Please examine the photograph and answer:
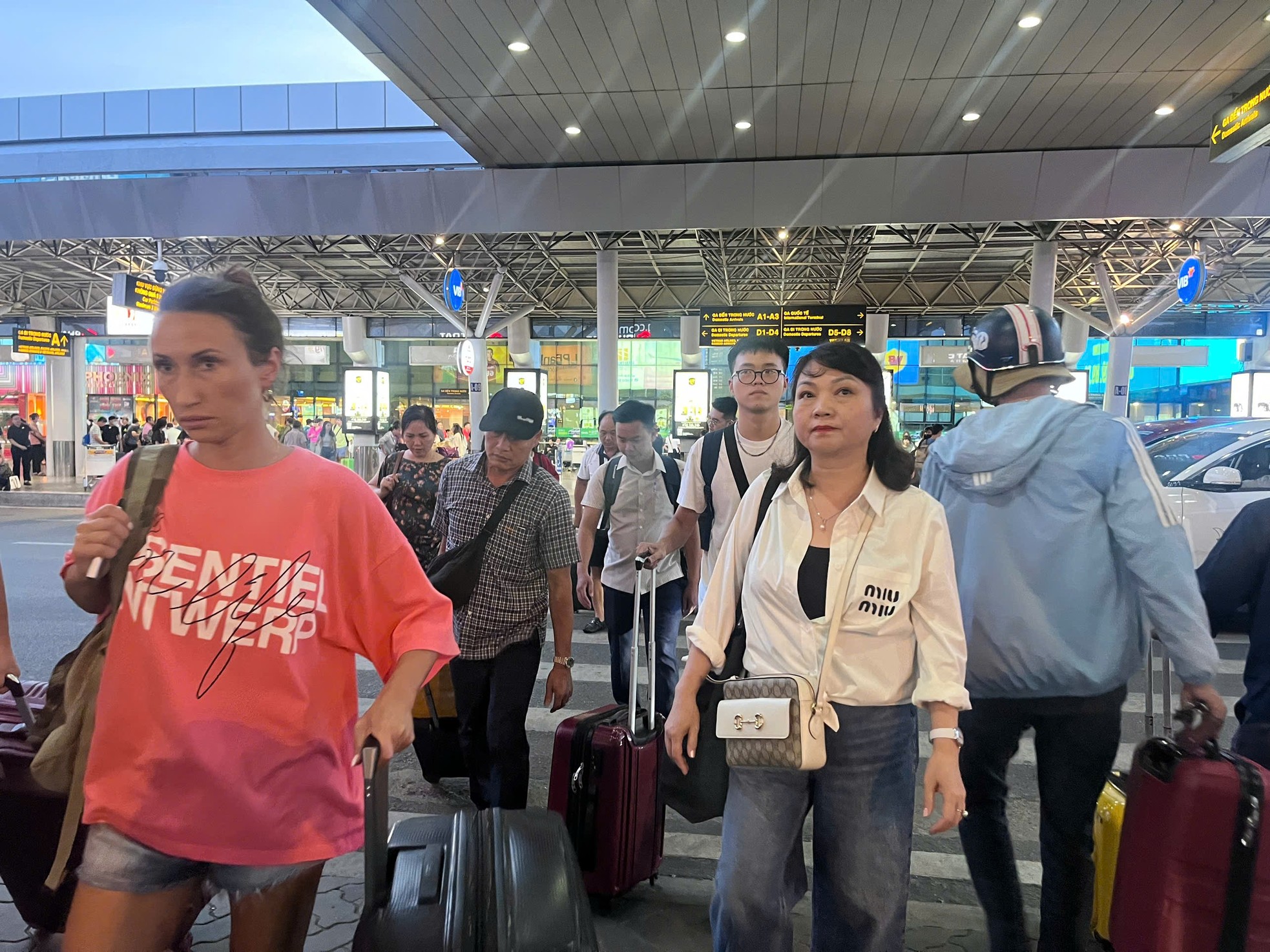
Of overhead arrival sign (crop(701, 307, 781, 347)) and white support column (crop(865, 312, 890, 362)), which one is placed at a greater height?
white support column (crop(865, 312, 890, 362))

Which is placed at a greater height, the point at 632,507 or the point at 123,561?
the point at 123,561

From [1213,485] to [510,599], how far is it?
7510mm

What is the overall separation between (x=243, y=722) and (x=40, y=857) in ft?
4.96

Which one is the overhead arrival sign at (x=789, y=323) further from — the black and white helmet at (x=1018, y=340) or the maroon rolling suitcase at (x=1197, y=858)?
the maroon rolling suitcase at (x=1197, y=858)

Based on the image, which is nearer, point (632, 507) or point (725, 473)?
point (725, 473)

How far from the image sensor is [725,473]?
12.1ft

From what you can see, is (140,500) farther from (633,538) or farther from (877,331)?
(877,331)

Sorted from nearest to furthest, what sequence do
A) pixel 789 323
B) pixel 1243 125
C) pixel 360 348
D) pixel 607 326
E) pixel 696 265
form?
1. pixel 1243 125
2. pixel 607 326
3. pixel 789 323
4. pixel 696 265
5. pixel 360 348

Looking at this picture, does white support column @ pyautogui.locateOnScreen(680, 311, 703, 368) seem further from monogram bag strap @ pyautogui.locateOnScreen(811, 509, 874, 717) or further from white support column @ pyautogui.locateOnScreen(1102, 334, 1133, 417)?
monogram bag strap @ pyautogui.locateOnScreen(811, 509, 874, 717)

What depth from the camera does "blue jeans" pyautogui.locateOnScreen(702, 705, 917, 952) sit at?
75.9 inches

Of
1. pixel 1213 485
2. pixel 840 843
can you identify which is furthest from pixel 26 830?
pixel 1213 485

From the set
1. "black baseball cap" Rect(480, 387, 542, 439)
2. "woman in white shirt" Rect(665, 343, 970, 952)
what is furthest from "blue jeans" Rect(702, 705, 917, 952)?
"black baseball cap" Rect(480, 387, 542, 439)

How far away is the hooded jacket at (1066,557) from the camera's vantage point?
86.7 inches

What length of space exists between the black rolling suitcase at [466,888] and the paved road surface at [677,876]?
1.40 meters
